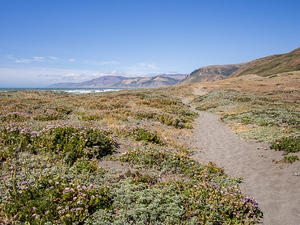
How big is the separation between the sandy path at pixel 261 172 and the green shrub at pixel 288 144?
1.61ft

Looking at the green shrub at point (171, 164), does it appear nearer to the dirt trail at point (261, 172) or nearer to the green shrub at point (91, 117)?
the dirt trail at point (261, 172)

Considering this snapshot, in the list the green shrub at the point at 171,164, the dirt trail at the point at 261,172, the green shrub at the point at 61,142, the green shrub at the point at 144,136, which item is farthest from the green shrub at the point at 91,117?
the dirt trail at the point at 261,172

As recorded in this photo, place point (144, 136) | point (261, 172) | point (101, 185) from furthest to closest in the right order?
point (144, 136) < point (261, 172) < point (101, 185)

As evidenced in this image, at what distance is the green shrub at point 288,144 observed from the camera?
34.8 feet

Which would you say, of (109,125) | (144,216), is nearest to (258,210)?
(144,216)

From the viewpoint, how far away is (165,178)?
7758mm

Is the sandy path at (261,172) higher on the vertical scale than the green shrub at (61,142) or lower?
lower

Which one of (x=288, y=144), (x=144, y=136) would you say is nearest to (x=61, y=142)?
(x=144, y=136)

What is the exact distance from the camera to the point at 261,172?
919 centimetres

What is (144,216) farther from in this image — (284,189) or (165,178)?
(284,189)

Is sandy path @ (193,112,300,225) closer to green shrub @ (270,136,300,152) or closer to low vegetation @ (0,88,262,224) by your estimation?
green shrub @ (270,136,300,152)

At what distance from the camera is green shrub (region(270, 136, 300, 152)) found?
417 inches

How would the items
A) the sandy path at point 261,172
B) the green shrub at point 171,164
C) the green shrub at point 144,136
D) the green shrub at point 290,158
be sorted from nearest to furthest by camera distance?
the sandy path at point 261,172 < the green shrub at point 171,164 < the green shrub at point 290,158 < the green shrub at point 144,136

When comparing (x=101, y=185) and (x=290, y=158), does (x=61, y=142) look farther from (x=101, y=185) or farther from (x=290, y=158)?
(x=290, y=158)
